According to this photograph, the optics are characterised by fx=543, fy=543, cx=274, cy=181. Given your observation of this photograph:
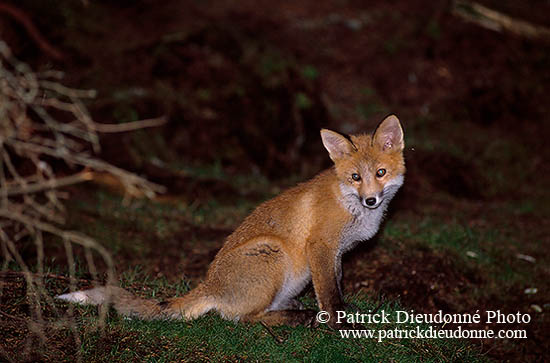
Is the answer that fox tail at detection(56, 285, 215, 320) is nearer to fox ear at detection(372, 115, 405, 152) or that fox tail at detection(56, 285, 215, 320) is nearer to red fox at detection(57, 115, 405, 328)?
red fox at detection(57, 115, 405, 328)

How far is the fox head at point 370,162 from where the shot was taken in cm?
539

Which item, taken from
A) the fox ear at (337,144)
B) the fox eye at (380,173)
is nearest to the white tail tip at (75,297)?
the fox ear at (337,144)

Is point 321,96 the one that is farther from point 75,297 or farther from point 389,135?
point 75,297

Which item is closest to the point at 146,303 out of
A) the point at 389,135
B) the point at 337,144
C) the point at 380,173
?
the point at 337,144

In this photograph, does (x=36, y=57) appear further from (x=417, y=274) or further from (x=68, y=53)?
(x=417, y=274)

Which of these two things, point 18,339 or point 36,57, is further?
point 36,57

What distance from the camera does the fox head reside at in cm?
539

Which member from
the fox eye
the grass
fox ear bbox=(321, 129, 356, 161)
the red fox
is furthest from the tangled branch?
the fox eye

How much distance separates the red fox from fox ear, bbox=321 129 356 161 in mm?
11

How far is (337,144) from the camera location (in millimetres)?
5750

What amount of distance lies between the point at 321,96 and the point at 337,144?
8113mm

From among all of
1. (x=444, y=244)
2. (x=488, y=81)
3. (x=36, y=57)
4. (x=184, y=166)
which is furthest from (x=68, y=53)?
(x=488, y=81)

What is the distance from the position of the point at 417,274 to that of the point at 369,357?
2.68 m

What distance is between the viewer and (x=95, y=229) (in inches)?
334
